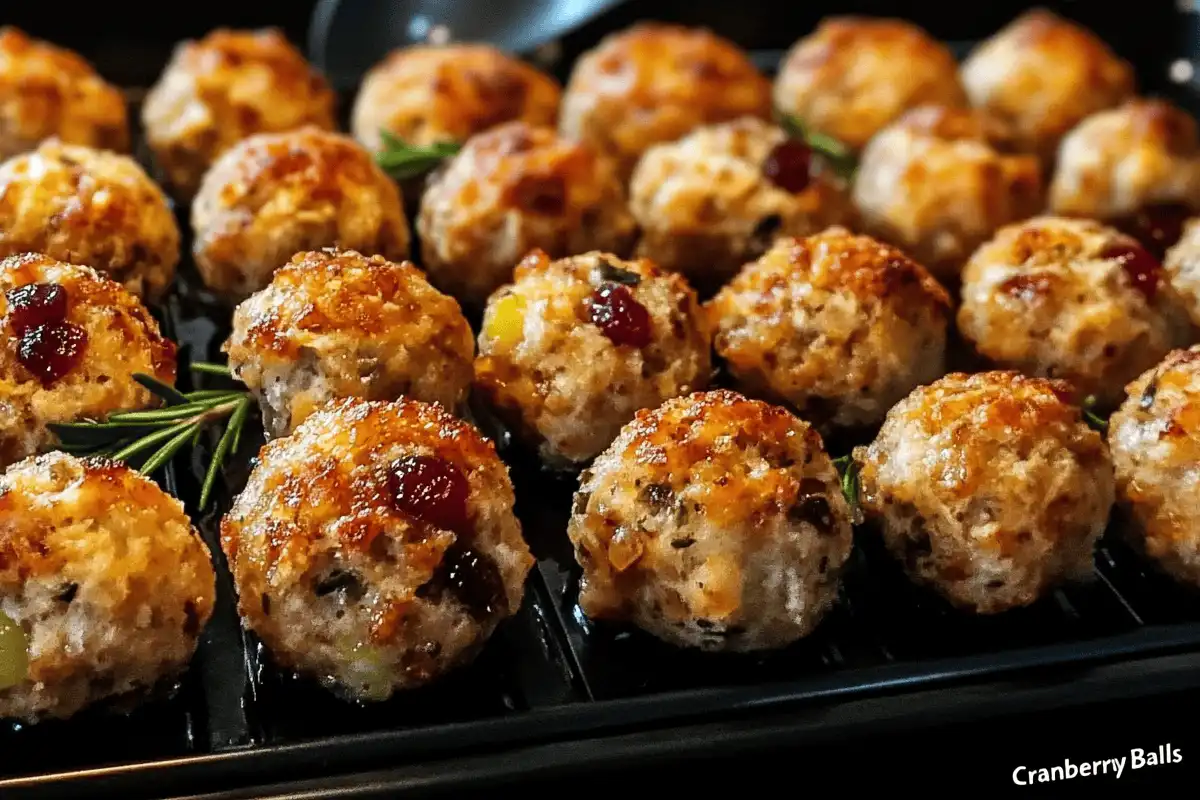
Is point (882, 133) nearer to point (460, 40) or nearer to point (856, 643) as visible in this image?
point (460, 40)

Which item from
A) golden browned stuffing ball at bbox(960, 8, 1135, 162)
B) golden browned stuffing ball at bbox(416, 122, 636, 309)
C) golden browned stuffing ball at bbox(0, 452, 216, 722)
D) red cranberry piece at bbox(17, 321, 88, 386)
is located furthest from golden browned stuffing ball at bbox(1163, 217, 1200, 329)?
red cranberry piece at bbox(17, 321, 88, 386)

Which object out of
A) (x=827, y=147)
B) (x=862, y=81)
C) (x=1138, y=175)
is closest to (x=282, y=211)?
(x=827, y=147)

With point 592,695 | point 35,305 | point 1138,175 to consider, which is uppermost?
point 35,305

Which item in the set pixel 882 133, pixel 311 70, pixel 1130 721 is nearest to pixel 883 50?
pixel 882 133

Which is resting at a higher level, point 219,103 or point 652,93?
point 219,103

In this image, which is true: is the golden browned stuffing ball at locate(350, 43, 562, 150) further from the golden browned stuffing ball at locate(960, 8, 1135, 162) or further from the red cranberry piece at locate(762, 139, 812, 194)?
the golden browned stuffing ball at locate(960, 8, 1135, 162)

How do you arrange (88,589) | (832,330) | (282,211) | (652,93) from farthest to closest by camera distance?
(652,93), (282,211), (832,330), (88,589)

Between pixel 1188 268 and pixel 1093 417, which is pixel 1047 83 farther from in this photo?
pixel 1093 417

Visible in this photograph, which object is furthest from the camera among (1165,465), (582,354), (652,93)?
(652,93)

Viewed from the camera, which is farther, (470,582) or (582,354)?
(582,354)
